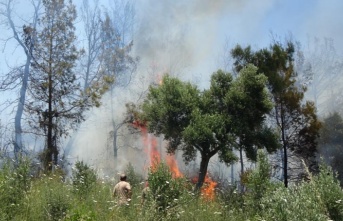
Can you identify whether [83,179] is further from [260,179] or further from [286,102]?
[286,102]

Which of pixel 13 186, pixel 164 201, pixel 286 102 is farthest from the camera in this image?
pixel 286 102

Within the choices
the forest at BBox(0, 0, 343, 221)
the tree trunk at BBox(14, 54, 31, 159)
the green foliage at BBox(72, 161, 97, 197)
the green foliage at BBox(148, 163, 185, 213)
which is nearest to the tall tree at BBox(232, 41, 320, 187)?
the forest at BBox(0, 0, 343, 221)

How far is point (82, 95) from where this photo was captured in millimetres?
23984

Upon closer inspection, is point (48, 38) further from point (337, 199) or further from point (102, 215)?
point (337, 199)

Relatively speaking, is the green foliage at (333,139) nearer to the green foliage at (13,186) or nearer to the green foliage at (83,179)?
the green foliage at (83,179)

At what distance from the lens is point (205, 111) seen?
20.8 m

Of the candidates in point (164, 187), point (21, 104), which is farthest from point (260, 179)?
point (21, 104)

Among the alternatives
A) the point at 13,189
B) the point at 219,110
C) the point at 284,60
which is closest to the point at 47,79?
the point at 219,110

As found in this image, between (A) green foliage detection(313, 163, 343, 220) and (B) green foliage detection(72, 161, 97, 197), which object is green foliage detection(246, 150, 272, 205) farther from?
(B) green foliage detection(72, 161, 97, 197)

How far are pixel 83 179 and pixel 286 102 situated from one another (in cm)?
1638

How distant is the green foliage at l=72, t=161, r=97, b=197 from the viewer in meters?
10.4

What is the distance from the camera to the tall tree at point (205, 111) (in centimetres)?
1945

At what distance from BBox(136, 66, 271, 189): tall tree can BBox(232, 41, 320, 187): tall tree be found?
12.3 feet

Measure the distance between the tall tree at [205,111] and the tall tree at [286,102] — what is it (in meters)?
3.75
